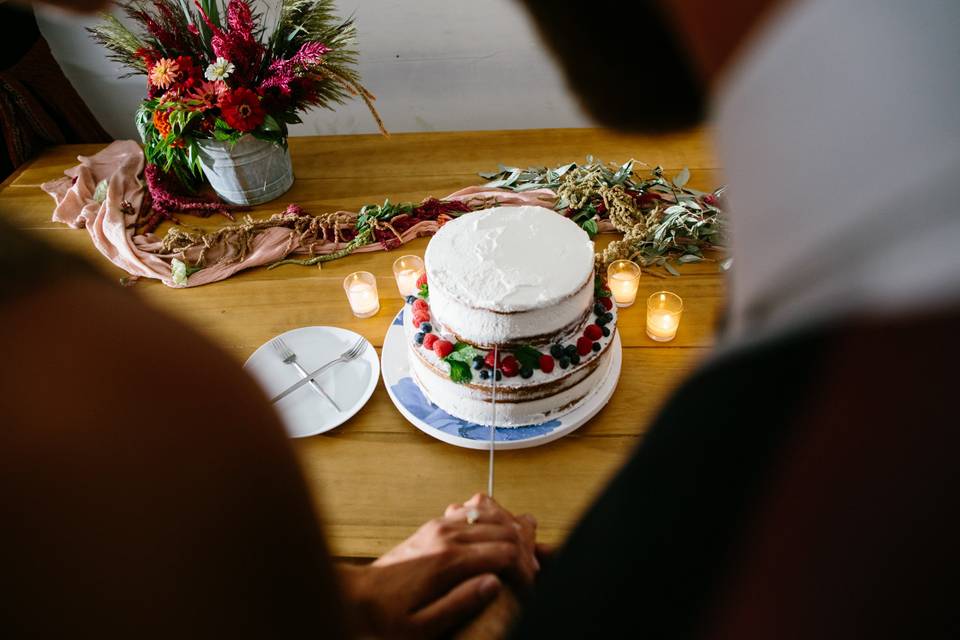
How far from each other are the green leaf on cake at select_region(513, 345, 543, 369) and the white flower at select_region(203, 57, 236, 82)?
1.12 meters

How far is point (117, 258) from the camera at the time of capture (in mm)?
1672

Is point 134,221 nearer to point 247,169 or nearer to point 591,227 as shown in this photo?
point 247,169

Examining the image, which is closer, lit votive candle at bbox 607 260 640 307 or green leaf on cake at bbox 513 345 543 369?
green leaf on cake at bbox 513 345 543 369

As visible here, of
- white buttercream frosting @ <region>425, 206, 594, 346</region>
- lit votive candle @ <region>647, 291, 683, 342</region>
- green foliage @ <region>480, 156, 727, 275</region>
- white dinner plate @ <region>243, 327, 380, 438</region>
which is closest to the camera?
white buttercream frosting @ <region>425, 206, 594, 346</region>

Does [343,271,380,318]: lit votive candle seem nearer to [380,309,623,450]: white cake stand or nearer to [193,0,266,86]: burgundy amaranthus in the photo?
[380,309,623,450]: white cake stand

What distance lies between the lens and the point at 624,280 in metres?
1.41

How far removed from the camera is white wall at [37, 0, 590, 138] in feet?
6.89

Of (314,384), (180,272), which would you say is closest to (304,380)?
(314,384)

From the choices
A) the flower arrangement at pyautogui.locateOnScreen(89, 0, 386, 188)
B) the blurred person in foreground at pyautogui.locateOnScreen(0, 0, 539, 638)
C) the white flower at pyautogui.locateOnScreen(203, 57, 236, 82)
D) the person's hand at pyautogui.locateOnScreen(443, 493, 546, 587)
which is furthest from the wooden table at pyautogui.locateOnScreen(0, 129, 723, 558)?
the white flower at pyautogui.locateOnScreen(203, 57, 236, 82)

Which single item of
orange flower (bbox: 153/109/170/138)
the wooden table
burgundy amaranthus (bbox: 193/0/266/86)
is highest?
burgundy amaranthus (bbox: 193/0/266/86)

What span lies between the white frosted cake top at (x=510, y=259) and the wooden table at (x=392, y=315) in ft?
0.78

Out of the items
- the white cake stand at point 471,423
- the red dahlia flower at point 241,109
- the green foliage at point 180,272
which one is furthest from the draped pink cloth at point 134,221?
the white cake stand at point 471,423

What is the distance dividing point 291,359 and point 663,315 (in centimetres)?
82

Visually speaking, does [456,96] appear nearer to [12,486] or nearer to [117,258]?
[117,258]
